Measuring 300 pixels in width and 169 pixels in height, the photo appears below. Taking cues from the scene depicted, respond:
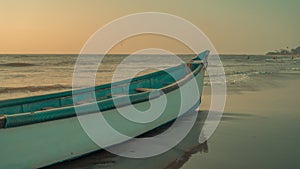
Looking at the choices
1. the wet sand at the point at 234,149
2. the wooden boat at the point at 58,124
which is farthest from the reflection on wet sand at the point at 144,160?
the wooden boat at the point at 58,124

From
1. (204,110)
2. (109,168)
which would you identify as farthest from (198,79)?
(109,168)

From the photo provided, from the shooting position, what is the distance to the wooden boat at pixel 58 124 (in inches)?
166

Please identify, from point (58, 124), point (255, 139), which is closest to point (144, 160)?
point (58, 124)

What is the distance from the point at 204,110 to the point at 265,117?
176 cm

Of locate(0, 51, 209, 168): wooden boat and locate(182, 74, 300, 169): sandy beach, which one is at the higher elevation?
locate(0, 51, 209, 168): wooden boat

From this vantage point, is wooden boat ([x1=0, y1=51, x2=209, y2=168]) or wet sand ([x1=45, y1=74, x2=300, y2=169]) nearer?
wooden boat ([x1=0, y1=51, x2=209, y2=168])

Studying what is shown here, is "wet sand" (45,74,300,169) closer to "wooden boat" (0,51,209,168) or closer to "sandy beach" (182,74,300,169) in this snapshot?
"sandy beach" (182,74,300,169)

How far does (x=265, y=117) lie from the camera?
844 centimetres

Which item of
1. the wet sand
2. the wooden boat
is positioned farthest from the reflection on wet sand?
the wooden boat

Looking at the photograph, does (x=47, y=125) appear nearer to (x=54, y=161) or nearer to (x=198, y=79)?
(x=54, y=161)

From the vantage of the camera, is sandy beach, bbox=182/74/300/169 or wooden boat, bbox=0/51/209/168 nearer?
wooden boat, bbox=0/51/209/168

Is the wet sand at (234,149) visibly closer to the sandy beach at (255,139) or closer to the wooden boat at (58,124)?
the sandy beach at (255,139)

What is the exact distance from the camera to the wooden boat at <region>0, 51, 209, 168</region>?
13.8ft

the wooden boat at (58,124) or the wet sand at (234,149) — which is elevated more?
the wooden boat at (58,124)
